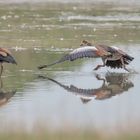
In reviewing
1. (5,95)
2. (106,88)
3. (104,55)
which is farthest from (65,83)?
(5,95)

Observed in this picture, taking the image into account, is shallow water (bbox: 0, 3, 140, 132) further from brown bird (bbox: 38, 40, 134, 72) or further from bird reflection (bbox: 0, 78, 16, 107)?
brown bird (bbox: 38, 40, 134, 72)

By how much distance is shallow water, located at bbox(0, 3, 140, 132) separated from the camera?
11227 millimetres

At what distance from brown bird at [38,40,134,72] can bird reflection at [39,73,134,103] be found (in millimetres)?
239

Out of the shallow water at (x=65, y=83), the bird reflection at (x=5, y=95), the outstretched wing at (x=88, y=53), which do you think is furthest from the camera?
the outstretched wing at (x=88, y=53)

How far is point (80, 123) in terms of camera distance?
1081 cm

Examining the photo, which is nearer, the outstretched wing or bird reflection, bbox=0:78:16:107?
bird reflection, bbox=0:78:16:107

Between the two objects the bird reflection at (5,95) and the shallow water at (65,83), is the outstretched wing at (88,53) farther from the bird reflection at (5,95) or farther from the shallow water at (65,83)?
the bird reflection at (5,95)

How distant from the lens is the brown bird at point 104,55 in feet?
49.9

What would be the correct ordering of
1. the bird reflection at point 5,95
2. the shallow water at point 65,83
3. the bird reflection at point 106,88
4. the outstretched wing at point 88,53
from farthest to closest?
the outstretched wing at point 88,53
the bird reflection at point 106,88
the bird reflection at point 5,95
the shallow water at point 65,83

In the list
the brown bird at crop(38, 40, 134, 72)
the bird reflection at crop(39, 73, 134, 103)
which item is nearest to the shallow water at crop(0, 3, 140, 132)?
the bird reflection at crop(39, 73, 134, 103)

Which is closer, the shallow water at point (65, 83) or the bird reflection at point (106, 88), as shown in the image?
the shallow water at point (65, 83)

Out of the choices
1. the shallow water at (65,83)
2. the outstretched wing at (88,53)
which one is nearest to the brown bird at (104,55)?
the outstretched wing at (88,53)

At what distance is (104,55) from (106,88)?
3.99 feet

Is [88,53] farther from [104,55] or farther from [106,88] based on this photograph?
[106,88]
